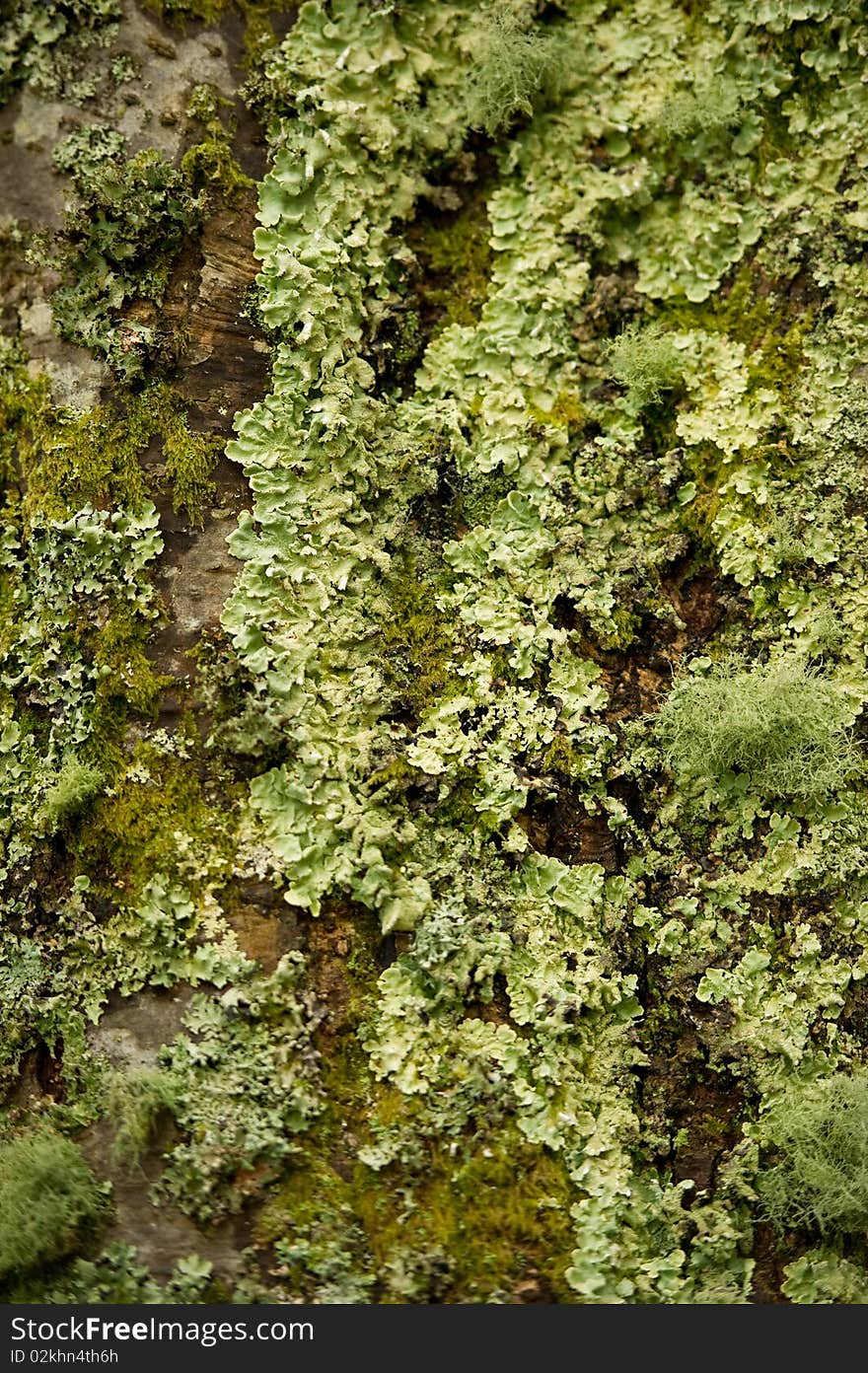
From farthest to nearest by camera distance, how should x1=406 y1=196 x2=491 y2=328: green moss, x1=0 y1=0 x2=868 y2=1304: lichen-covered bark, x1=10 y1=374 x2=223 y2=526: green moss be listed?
1. x1=406 y1=196 x2=491 y2=328: green moss
2. x1=10 y1=374 x2=223 y2=526: green moss
3. x1=0 y1=0 x2=868 y2=1304: lichen-covered bark

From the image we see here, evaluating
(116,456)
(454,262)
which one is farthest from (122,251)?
(454,262)

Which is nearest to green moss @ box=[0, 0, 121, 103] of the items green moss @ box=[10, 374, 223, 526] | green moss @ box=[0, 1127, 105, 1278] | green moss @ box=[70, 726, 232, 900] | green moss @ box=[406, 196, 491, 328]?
green moss @ box=[10, 374, 223, 526]

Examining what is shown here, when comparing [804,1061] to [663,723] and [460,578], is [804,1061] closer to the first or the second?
[663,723]

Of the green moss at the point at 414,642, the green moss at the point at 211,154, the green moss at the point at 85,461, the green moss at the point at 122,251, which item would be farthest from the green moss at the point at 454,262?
the green moss at the point at 85,461

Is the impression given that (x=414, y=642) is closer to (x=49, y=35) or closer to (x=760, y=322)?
(x=760, y=322)

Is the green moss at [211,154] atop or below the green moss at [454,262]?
atop

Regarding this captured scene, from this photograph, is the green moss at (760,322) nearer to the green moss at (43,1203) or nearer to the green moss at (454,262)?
the green moss at (454,262)

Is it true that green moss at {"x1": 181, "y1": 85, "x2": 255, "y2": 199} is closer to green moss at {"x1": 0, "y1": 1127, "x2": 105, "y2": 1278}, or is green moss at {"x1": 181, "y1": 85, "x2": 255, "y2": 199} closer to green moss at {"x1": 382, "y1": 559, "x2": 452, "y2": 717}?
green moss at {"x1": 382, "y1": 559, "x2": 452, "y2": 717}

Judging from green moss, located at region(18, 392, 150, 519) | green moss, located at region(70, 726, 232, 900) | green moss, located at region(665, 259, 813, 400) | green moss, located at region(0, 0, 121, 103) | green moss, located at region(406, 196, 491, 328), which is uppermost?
green moss, located at region(0, 0, 121, 103)
